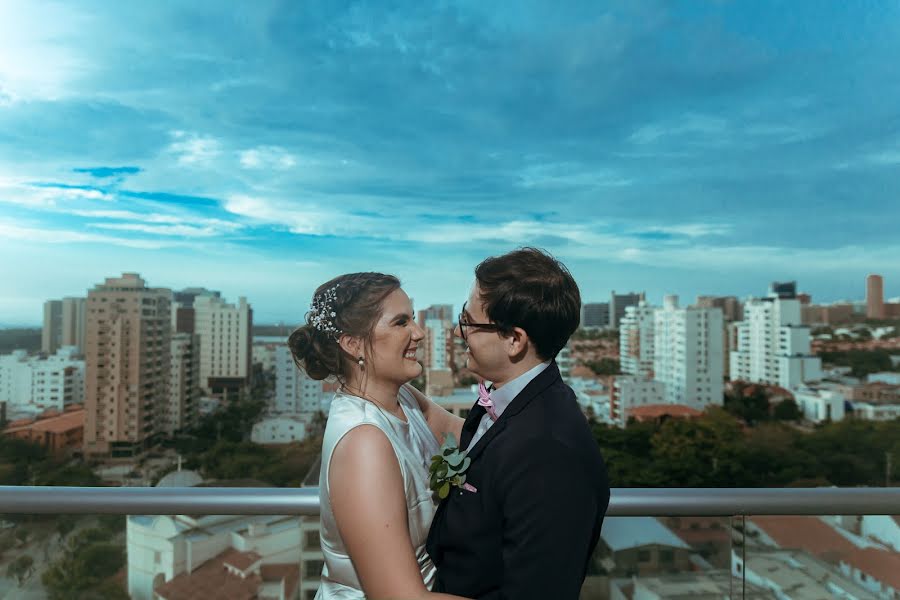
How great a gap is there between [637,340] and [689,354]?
2.36 metres

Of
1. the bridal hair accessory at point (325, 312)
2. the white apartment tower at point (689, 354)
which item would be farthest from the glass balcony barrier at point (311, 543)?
the white apartment tower at point (689, 354)

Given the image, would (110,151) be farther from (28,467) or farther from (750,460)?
(750,460)

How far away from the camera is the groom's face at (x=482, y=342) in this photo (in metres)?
1.01

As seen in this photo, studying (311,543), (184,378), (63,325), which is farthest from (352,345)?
(63,325)

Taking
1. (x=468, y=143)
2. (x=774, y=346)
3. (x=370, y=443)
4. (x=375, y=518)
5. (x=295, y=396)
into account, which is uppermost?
(x=468, y=143)

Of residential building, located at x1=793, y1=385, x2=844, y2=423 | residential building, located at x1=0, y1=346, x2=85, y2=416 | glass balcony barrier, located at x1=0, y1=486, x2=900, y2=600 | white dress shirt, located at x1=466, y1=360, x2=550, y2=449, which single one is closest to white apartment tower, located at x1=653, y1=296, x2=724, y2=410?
residential building, located at x1=793, y1=385, x2=844, y2=423

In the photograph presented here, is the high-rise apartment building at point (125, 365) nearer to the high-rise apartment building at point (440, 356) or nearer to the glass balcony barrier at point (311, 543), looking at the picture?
the high-rise apartment building at point (440, 356)

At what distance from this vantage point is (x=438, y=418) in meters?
1.42

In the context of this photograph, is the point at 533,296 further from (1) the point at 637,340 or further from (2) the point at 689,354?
(2) the point at 689,354

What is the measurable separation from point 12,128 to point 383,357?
41.9 metres

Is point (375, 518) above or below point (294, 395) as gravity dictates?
above

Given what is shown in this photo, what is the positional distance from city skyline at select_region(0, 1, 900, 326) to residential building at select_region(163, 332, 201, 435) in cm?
778

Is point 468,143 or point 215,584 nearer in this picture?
point 215,584

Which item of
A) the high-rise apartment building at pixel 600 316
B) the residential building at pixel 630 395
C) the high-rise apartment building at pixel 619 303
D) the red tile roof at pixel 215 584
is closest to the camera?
the red tile roof at pixel 215 584
